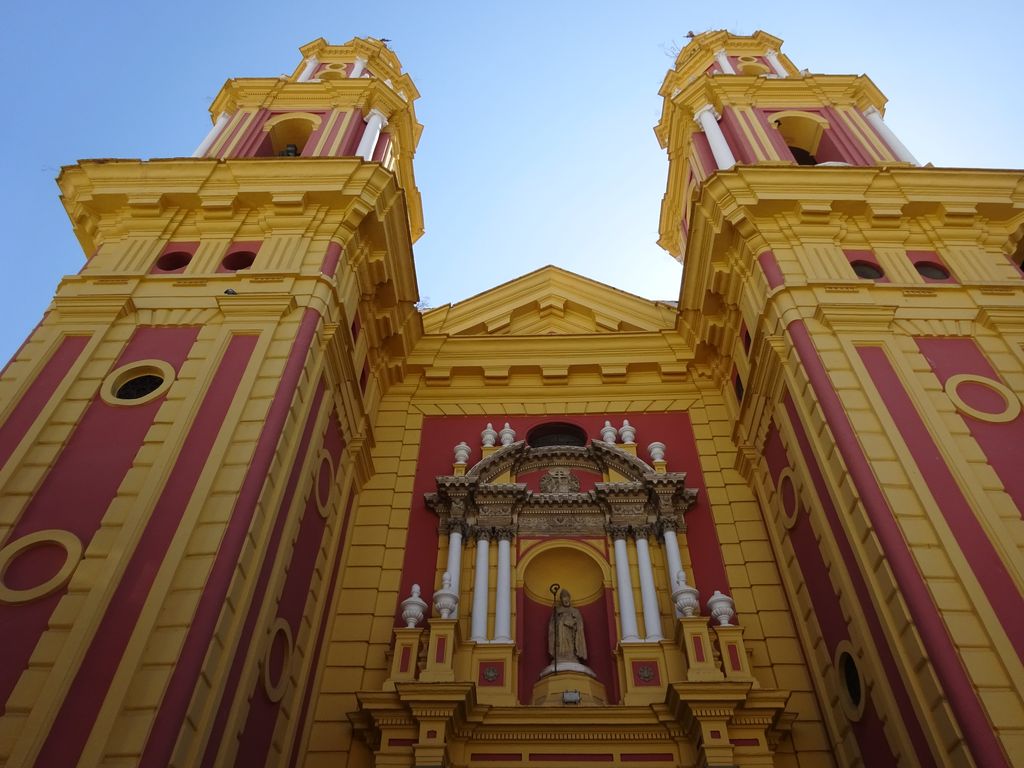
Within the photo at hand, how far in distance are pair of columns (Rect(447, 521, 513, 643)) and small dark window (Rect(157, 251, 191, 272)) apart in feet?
19.1

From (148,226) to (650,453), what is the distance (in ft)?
29.3

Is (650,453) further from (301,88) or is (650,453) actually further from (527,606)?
(301,88)

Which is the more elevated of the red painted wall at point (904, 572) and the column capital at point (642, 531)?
the column capital at point (642, 531)

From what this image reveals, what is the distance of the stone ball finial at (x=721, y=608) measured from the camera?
10984 millimetres

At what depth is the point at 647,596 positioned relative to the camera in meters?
11.7

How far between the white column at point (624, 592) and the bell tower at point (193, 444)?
406 centimetres

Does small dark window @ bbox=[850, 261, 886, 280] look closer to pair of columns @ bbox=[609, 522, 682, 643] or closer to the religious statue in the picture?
pair of columns @ bbox=[609, 522, 682, 643]

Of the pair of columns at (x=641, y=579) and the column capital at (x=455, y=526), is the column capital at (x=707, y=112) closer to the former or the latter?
the pair of columns at (x=641, y=579)

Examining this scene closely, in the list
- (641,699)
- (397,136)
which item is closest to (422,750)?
(641,699)

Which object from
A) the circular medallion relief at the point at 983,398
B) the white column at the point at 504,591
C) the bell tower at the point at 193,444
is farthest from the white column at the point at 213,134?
the circular medallion relief at the point at 983,398

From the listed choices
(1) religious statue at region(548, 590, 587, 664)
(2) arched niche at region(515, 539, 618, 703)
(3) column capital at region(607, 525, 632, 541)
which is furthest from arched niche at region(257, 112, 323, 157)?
(1) religious statue at region(548, 590, 587, 664)

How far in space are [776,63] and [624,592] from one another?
1527cm

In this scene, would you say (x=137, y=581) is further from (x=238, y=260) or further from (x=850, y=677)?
(x=850, y=677)

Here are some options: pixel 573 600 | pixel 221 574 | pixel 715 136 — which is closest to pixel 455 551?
pixel 573 600
